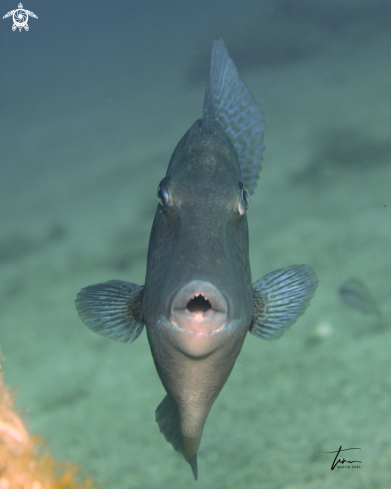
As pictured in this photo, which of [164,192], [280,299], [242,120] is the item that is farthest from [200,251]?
[242,120]

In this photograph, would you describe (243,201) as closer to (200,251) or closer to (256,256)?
(200,251)

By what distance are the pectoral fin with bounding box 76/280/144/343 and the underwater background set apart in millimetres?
2797

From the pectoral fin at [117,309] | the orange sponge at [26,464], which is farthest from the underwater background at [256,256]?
the pectoral fin at [117,309]

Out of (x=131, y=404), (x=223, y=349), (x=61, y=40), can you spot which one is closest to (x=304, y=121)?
(x=131, y=404)

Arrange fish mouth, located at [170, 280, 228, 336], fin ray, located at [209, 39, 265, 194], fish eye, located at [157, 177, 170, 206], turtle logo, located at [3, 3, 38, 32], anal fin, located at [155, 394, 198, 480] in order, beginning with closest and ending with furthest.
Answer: fish mouth, located at [170, 280, 228, 336]
fish eye, located at [157, 177, 170, 206]
anal fin, located at [155, 394, 198, 480]
fin ray, located at [209, 39, 265, 194]
turtle logo, located at [3, 3, 38, 32]

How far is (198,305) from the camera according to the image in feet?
4.41

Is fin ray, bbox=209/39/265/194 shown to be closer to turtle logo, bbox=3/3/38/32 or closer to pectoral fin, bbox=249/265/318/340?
pectoral fin, bbox=249/265/318/340

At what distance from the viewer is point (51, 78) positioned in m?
34.2

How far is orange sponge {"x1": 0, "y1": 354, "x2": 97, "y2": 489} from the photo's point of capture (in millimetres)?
3645

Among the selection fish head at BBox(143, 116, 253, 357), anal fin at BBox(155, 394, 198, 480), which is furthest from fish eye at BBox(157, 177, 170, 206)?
anal fin at BBox(155, 394, 198, 480)

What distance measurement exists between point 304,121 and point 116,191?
6.47m

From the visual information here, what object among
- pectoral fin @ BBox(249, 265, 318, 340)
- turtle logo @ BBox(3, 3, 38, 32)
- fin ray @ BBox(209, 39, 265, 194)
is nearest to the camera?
pectoral fin @ BBox(249, 265, 318, 340)

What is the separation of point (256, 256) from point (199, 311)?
6.09m

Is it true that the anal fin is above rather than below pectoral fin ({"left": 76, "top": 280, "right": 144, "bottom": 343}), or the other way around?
below
